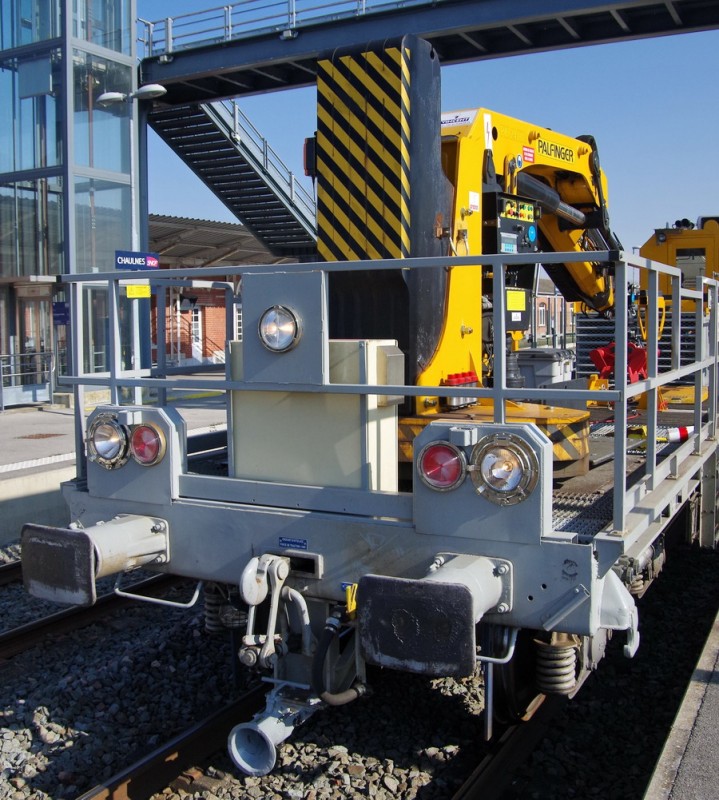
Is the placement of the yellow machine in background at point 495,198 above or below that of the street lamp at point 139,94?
below

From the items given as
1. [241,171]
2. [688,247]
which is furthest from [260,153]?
Result: [688,247]

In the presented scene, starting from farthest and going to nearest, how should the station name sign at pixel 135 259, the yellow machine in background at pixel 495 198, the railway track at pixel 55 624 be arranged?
the station name sign at pixel 135 259 → the railway track at pixel 55 624 → the yellow machine in background at pixel 495 198

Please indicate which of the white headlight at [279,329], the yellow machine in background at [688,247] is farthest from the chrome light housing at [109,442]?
the yellow machine in background at [688,247]

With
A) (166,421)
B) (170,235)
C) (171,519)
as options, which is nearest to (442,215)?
(166,421)

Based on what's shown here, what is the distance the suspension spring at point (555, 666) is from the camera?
12.6ft

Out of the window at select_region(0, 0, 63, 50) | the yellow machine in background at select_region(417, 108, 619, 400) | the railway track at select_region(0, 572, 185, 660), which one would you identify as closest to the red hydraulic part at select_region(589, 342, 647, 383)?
the yellow machine in background at select_region(417, 108, 619, 400)

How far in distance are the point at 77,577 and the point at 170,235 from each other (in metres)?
20.2

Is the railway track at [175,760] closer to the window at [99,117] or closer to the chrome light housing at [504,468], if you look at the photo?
the chrome light housing at [504,468]

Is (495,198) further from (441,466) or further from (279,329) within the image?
(441,466)

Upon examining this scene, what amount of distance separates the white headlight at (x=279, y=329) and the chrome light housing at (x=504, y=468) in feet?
3.38

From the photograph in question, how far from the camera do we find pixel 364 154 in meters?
4.93

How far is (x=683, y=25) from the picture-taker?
1480 centimetres

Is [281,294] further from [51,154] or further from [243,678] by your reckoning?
[51,154]

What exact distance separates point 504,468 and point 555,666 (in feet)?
3.29
